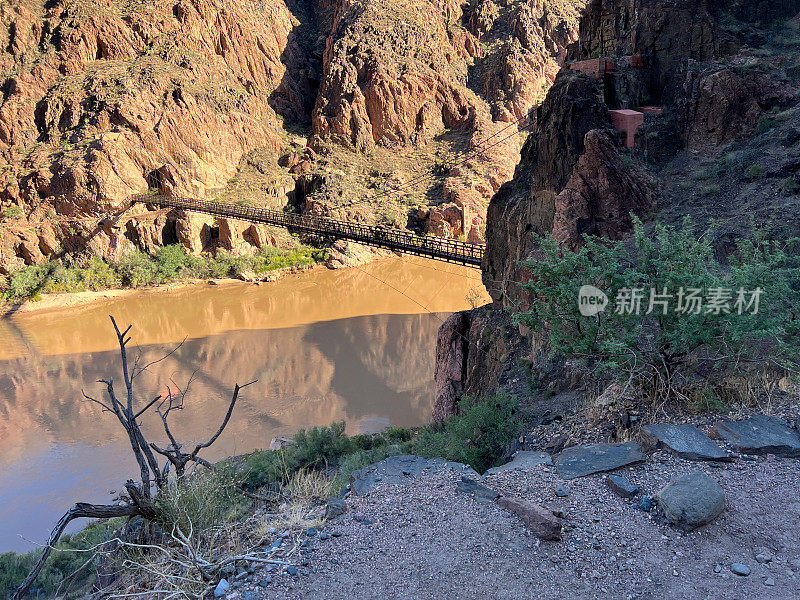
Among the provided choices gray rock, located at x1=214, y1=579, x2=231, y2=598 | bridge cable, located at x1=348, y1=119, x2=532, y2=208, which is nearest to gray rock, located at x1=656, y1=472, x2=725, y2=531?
gray rock, located at x1=214, y1=579, x2=231, y2=598

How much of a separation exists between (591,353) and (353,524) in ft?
9.56

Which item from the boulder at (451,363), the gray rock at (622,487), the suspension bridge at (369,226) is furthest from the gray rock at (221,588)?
the suspension bridge at (369,226)

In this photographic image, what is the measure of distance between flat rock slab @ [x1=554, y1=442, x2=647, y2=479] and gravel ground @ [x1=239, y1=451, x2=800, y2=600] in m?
0.15

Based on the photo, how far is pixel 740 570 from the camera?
2.90 metres

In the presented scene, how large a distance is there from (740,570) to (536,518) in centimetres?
115

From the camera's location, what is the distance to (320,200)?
1393 inches

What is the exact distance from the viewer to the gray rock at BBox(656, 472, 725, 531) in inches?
127

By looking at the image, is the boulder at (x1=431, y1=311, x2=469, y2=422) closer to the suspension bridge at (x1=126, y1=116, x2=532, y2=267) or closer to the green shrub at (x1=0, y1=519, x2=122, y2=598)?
the suspension bridge at (x1=126, y1=116, x2=532, y2=267)

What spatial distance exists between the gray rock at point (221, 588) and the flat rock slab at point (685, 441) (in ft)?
11.1

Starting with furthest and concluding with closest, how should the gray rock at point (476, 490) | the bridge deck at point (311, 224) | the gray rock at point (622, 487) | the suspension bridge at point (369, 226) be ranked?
the bridge deck at point (311, 224)
the suspension bridge at point (369, 226)
the gray rock at point (476, 490)
the gray rock at point (622, 487)

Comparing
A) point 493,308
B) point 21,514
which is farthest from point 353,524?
point 21,514

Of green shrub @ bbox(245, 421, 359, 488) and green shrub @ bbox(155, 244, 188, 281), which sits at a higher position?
green shrub @ bbox(155, 244, 188, 281)

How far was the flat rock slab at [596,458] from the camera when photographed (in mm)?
3998

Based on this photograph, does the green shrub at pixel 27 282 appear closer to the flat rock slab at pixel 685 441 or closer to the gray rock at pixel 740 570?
the flat rock slab at pixel 685 441
